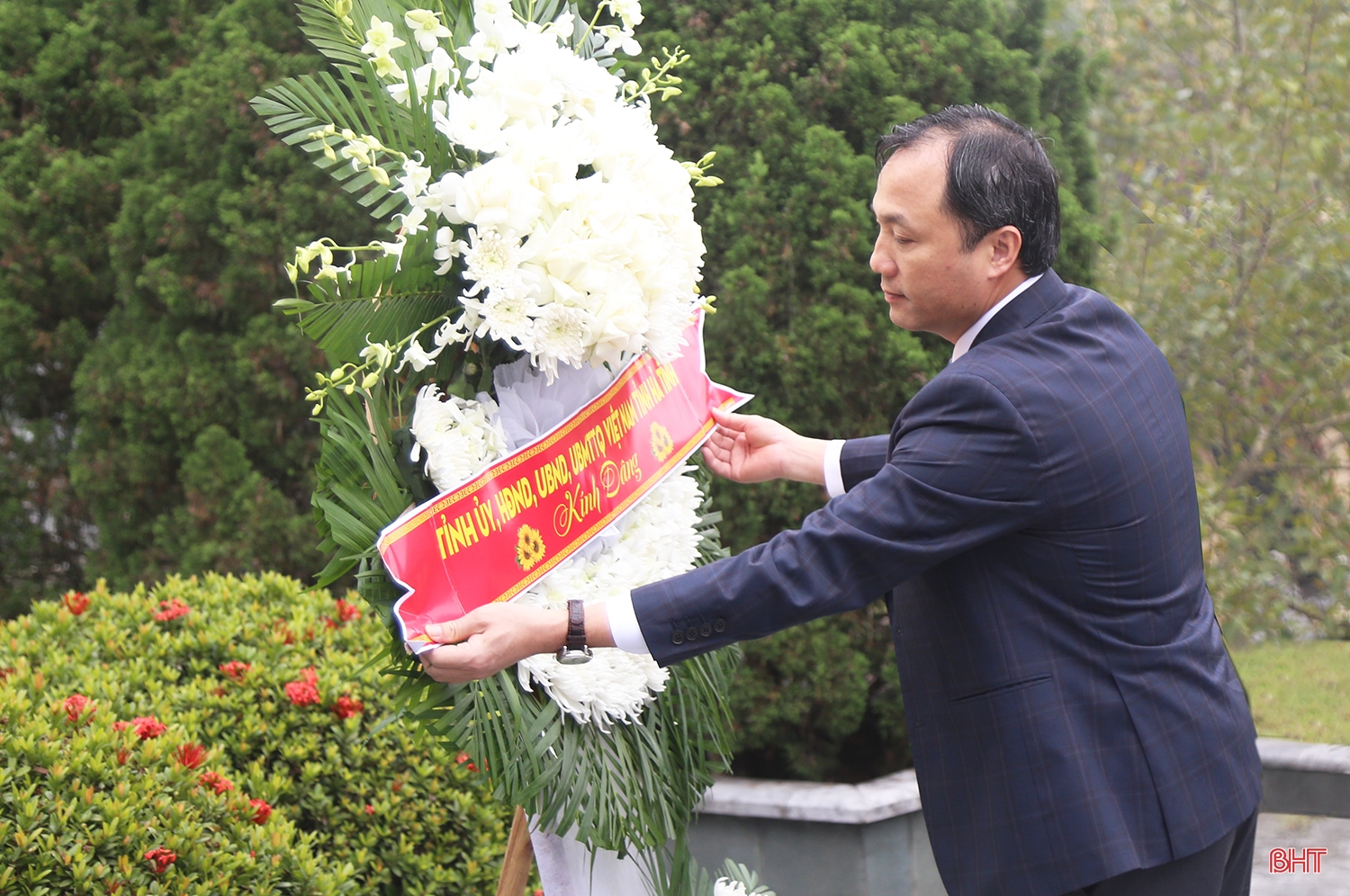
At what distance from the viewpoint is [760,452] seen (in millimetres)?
2605

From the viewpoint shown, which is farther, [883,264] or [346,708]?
[346,708]

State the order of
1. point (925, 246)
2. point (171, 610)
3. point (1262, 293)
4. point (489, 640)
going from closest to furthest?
1. point (489, 640)
2. point (925, 246)
3. point (171, 610)
4. point (1262, 293)

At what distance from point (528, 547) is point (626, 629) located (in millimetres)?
213

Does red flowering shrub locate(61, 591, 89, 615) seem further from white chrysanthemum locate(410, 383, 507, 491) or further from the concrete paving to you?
the concrete paving

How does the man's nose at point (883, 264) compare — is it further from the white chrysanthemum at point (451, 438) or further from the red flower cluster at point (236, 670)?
the red flower cluster at point (236, 670)

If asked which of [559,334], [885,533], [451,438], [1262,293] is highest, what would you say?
[559,334]

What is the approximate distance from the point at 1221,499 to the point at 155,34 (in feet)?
16.3

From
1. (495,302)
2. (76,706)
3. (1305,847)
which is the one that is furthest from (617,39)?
(1305,847)

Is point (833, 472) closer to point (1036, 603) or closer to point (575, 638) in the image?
point (1036, 603)

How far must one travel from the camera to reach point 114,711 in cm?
270

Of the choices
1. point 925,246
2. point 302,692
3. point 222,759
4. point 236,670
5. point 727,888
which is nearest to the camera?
point 925,246

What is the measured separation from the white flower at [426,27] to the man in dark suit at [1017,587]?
790 mm

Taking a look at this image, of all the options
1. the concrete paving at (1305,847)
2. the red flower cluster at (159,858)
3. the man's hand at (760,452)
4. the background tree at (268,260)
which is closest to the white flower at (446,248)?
the man's hand at (760,452)

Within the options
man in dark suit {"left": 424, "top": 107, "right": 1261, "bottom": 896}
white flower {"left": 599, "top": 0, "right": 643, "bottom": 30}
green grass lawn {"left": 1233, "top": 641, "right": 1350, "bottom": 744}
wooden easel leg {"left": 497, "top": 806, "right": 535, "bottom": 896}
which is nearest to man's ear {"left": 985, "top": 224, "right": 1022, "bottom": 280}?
man in dark suit {"left": 424, "top": 107, "right": 1261, "bottom": 896}
